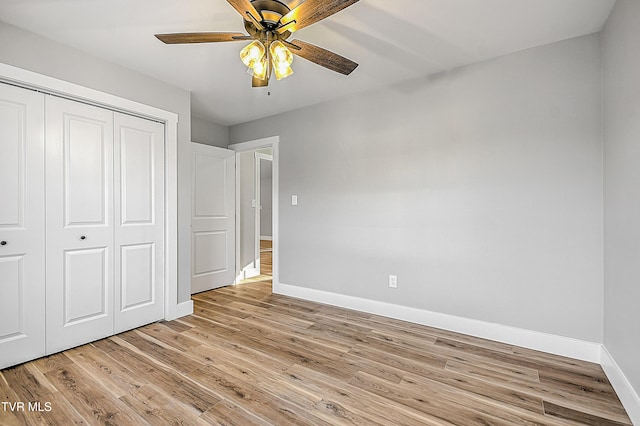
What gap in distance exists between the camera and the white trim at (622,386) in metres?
1.53

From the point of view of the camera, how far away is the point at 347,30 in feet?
6.93

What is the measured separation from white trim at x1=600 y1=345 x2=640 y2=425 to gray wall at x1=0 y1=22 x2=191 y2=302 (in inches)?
136

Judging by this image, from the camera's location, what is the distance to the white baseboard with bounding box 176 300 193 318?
3.08 meters

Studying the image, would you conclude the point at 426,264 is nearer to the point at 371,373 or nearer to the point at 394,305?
the point at 394,305

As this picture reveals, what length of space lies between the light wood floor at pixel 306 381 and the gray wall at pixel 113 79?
0.99m

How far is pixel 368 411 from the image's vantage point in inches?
65.2

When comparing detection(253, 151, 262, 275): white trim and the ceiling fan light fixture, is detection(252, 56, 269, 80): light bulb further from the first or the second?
detection(253, 151, 262, 275): white trim

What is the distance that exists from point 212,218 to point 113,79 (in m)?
2.01

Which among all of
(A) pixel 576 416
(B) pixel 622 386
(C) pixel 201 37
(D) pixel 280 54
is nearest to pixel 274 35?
(D) pixel 280 54

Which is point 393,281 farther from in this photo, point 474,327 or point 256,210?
point 256,210

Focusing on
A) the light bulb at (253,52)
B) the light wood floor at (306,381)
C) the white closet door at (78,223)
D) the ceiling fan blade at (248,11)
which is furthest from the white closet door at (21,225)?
the ceiling fan blade at (248,11)

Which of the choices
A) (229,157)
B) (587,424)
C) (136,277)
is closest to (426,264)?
(587,424)

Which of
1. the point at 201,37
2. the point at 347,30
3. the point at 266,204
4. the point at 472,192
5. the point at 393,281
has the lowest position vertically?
the point at 393,281

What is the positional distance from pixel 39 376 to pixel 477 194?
11.6 feet
